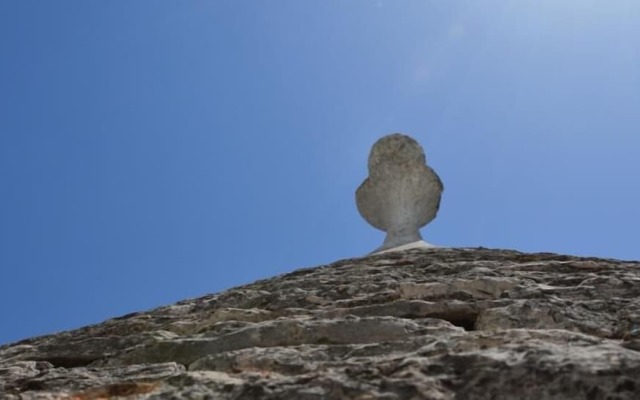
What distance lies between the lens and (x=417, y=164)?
1177 centimetres

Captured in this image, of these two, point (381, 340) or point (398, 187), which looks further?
point (398, 187)

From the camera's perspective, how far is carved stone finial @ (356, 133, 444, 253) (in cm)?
1145

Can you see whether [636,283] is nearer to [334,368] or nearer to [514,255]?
[514,255]

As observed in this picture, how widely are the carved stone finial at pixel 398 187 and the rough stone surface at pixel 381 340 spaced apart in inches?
144

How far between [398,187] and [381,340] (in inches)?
294

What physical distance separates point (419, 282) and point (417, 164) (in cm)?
591

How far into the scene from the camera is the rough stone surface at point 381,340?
9.77ft

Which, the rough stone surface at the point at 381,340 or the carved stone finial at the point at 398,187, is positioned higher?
the carved stone finial at the point at 398,187

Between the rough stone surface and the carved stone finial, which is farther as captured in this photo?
the carved stone finial

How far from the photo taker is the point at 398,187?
11.7 meters

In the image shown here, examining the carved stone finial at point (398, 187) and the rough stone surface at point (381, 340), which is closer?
the rough stone surface at point (381, 340)

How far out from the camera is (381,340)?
14.3ft

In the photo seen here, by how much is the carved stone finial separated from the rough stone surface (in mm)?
3648

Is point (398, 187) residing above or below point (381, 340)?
above
